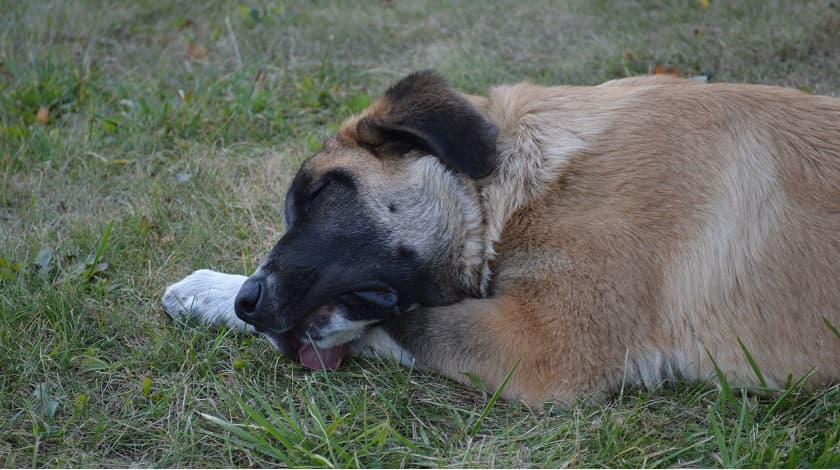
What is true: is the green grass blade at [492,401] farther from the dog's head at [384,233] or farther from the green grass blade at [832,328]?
the green grass blade at [832,328]

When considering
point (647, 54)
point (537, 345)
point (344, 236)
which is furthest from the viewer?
point (647, 54)

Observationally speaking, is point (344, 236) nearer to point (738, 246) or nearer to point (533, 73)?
point (738, 246)

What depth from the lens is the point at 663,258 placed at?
9.25 feet

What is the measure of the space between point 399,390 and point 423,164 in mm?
862

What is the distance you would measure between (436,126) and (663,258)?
0.97m

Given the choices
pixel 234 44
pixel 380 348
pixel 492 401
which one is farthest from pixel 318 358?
pixel 234 44

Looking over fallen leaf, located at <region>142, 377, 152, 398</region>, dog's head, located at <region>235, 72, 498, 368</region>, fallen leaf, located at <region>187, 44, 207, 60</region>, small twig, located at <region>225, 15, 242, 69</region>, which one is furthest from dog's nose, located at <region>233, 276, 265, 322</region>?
fallen leaf, located at <region>187, 44, 207, 60</region>

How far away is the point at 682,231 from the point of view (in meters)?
2.83

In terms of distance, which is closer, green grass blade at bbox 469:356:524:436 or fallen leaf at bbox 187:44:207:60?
green grass blade at bbox 469:356:524:436

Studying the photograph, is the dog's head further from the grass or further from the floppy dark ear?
the grass

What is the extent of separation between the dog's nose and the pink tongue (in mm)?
242

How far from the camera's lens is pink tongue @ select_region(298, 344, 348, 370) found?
123 inches

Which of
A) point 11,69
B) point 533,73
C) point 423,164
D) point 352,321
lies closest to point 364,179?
point 423,164

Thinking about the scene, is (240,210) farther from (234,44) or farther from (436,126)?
(234,44)
